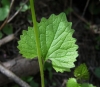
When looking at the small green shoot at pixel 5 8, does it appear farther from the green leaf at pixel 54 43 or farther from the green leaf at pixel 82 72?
the green leaf at pixel 82 72

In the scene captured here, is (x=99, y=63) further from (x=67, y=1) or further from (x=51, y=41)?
(x=51, y=41)

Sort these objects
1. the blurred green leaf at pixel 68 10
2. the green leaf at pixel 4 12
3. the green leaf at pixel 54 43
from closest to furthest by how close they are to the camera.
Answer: the green leaf at pixel 54 43
the green leaf at pixel 4 12
the blurred green leaf at pixel 68 10

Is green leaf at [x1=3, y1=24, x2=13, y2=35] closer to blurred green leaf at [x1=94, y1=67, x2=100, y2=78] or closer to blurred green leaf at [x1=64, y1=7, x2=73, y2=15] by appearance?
blurred green leaf at [x1=64, y1=7, x2=73, y2=15]

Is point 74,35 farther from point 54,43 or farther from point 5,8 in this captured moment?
point 54,43

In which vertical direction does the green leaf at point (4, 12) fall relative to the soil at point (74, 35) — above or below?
above

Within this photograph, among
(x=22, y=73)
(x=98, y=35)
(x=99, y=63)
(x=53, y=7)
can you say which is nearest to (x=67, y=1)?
(x=53, y=7)

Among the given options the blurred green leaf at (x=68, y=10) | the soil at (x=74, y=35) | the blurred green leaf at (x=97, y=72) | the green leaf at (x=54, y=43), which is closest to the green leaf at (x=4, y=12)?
the soil at (x=74, y=35)
